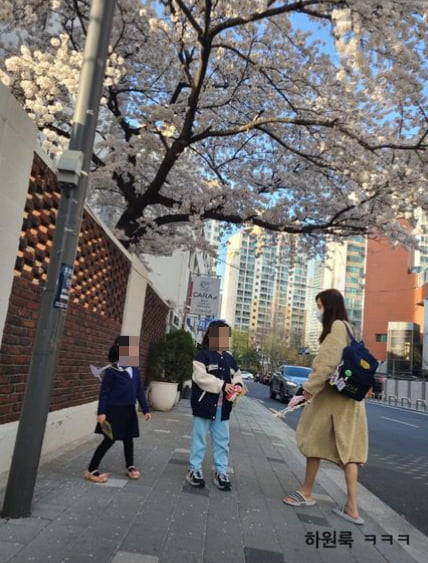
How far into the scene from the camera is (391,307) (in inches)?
3250

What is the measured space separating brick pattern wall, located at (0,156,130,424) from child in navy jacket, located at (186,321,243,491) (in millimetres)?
1673

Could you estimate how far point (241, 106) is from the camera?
400 inches

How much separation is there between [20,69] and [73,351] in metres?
4.58

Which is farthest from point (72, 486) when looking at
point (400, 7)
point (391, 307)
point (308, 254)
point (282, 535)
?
point (391, 307)

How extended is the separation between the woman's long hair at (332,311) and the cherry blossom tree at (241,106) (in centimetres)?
309

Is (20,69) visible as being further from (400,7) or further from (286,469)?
(286,469)

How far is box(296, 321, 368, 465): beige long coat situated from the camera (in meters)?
4.32

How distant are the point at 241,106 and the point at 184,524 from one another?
8379mm

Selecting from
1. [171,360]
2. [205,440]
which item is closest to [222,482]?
[205,440]

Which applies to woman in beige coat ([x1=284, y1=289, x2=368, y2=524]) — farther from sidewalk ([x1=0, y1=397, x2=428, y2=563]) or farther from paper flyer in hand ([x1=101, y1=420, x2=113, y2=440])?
paper flyer in hand ([x1=101, y1=420, x2=113, y2=440])

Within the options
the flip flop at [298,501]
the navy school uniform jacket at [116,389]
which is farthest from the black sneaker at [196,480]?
the navy school uniform jacket at [116,389]

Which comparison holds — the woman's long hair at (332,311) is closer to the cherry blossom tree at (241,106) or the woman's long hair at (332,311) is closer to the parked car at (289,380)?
the cherry blossom tree at (241,106)

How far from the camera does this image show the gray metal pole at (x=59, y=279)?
348cm

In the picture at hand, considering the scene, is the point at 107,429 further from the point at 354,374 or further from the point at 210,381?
the point at 354,374
